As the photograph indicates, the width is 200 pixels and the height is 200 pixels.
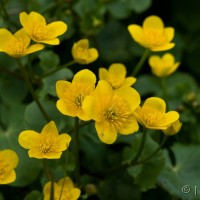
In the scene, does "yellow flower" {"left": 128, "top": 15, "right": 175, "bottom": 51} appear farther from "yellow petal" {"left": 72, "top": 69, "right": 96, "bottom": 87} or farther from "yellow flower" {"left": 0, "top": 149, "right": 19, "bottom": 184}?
"yellow flower" {"left": 0, "top": 149, "right": 19, "bottom": 184}

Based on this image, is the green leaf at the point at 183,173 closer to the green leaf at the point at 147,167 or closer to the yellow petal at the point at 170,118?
the green leaf at the point at 147,167

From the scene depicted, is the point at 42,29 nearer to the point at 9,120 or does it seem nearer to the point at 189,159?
the point at 9,120

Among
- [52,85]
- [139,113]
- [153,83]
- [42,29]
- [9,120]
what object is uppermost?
[42,29]

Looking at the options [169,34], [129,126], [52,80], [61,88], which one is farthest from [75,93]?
[169,34]

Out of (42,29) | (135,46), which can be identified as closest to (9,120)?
(42,29)

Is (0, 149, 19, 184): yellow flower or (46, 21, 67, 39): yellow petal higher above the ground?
(46, 21, 67, 39): yellow petal

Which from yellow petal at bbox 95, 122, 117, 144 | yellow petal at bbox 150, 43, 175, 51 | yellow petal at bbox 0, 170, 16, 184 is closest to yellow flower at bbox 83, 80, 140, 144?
yellow petal at bbox 95, 122, 117, 144

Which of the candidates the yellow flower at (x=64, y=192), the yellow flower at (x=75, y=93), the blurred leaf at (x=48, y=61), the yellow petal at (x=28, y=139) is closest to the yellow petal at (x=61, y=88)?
the yellow flower at (x=75, y=93)
